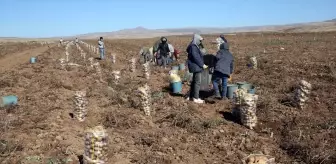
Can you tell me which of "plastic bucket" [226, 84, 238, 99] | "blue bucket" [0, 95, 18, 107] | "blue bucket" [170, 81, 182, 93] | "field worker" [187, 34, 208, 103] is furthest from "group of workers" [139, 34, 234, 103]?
"blue bucket" [0, 95, 18, 107]

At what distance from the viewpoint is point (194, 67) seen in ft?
28.0

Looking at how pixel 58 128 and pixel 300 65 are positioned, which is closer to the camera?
pixel 58 128

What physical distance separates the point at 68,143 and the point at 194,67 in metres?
3.77

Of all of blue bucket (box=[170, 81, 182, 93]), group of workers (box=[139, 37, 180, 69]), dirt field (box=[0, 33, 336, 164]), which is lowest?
dirt field (box=[0, 33, 336, 164])

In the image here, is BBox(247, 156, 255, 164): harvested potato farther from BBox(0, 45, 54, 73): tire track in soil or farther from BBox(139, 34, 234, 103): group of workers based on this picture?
BBox(0, 45, 54, 73): tire track in soil

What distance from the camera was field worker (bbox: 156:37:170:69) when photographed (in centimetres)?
1491

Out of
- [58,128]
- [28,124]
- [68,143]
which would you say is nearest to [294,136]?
[68,143]

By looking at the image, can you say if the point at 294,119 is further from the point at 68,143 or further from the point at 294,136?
the point at 68,143

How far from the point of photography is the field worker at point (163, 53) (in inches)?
587

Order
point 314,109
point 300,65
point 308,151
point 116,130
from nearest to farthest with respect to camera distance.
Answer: point 308,151
point 116,130
point 314,109
point 300,65

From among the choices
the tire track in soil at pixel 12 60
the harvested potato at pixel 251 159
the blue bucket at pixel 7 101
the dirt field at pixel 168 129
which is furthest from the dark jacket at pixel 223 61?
the tire track in soil at pixel 12 60

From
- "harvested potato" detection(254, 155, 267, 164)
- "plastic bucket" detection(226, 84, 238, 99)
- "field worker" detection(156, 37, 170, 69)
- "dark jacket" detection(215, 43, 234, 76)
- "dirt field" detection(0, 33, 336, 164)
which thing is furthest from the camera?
"field worker" detection(156, 37, 170, 69)

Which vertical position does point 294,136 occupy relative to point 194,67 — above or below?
below

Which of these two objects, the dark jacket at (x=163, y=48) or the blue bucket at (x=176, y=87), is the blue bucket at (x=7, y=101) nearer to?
the blue bucket at (x=176, y=87)
